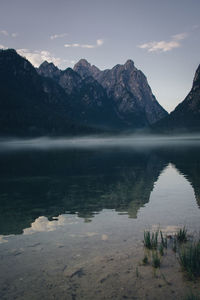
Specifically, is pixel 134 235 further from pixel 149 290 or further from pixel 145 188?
pixel 145 188

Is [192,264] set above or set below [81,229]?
above

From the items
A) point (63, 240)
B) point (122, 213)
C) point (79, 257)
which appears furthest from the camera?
point (122, 213)

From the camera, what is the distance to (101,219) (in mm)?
19078

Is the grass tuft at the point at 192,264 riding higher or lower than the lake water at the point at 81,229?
higher

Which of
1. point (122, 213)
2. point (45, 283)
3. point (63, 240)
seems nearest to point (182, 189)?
point (122, 213)

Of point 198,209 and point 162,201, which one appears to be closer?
point 198,209

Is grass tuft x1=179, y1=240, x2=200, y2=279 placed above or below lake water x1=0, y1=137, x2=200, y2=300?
above

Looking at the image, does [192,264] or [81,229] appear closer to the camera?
[192,264]

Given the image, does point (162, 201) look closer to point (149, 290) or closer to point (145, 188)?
point (145, 188)

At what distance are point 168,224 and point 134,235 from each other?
10.5ft

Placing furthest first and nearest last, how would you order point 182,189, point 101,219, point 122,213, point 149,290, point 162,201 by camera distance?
point 182,189 < point 162,201 < point 122,213 < point 101,219 < point 149,290

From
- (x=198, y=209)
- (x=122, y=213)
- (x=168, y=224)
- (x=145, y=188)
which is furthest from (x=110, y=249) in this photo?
(x=145, y=188)

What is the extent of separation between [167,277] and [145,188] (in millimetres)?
20817

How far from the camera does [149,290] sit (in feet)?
31.8
